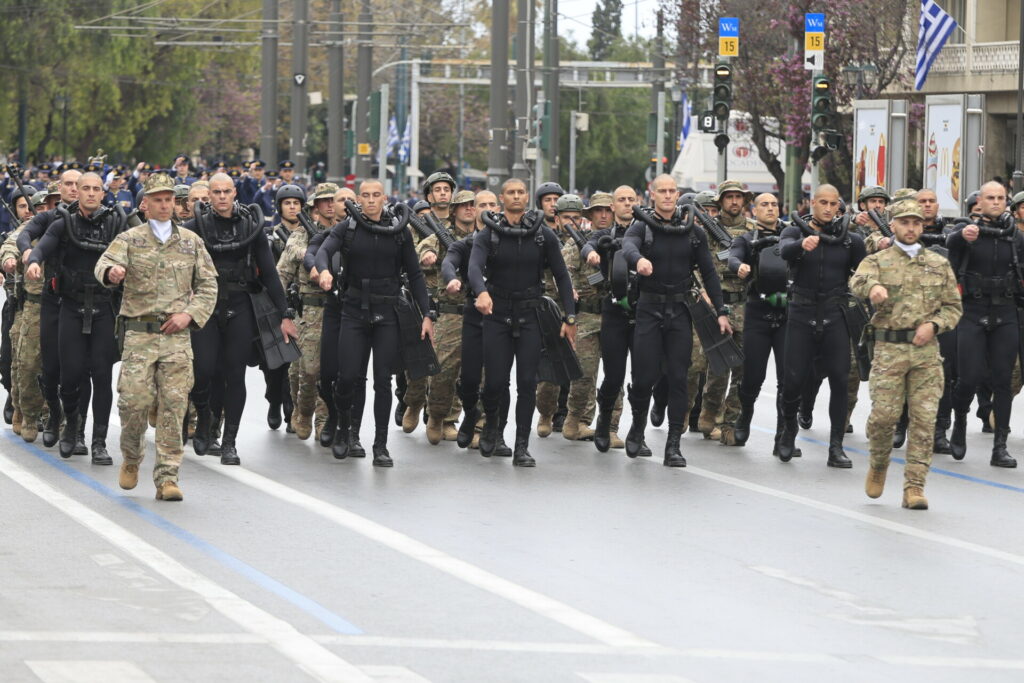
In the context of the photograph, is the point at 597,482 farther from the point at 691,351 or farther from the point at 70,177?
the point at 70,177

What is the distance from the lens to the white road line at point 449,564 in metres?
8.76

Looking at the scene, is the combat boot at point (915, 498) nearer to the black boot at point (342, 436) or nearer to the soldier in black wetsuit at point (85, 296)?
the black boot at point (342, 436)

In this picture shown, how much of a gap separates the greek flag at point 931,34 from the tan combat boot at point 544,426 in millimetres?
18922

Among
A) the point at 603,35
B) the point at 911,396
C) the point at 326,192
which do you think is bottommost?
the point at 911,396

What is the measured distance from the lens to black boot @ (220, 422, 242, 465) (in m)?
13.9

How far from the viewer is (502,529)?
11406 mm

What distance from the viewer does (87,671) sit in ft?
25.6

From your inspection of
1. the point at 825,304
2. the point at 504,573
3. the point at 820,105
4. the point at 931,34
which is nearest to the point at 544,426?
the point at 825,304

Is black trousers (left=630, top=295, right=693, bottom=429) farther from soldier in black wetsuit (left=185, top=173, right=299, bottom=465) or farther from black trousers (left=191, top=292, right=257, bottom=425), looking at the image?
black trousers (left=191, top=292, right=257, bottom=425)

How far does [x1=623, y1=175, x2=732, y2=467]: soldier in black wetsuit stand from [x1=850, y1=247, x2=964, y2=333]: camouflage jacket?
2.06 m

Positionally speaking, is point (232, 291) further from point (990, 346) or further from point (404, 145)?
point (404, 145)

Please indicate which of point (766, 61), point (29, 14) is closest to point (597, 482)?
point (766, 61)

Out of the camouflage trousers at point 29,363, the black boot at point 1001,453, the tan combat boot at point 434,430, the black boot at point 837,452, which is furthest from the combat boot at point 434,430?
the black boot at point 1001,453

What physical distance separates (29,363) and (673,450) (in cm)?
462
